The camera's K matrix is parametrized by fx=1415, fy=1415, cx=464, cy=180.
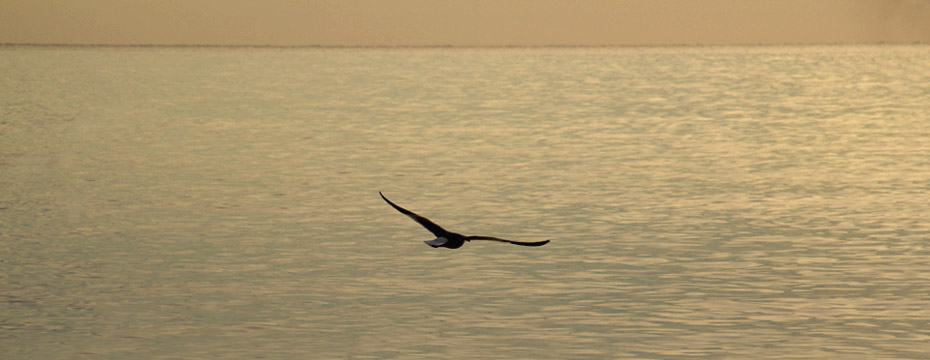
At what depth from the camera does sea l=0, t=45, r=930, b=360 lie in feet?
64.0

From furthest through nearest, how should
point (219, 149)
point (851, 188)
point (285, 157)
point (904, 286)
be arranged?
1. point (219, 149)
2. point (285, 157)
3. point (851, 188)
4. point (904, 286)

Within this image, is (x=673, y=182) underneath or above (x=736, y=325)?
underneath

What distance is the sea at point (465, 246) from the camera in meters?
19.5

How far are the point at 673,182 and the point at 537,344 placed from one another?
2114cm

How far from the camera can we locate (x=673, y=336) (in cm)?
1933

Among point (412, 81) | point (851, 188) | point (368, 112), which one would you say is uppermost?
point (851, 188)

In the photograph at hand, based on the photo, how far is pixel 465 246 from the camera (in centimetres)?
2733

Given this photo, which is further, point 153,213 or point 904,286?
point 153,213

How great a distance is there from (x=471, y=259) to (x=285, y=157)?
918 inches

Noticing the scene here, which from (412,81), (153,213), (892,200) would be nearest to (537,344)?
(153,213)

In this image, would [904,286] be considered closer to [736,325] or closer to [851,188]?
[736,325]

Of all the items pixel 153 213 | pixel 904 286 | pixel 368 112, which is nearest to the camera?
pixel 904 286

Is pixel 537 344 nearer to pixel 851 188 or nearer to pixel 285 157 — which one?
pixel 851 188

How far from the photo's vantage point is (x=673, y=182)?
39.5 m
